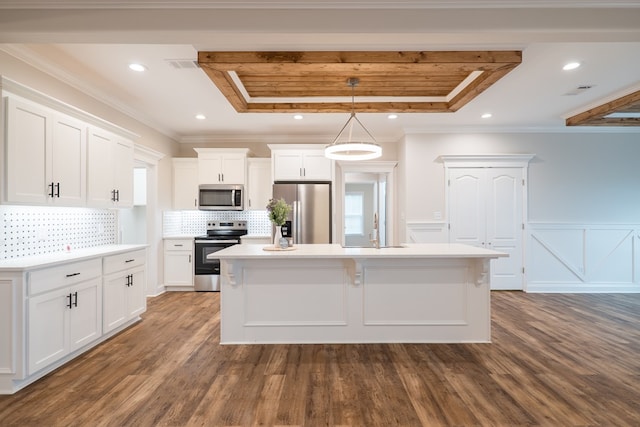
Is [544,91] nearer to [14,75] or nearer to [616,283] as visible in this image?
[616,283]

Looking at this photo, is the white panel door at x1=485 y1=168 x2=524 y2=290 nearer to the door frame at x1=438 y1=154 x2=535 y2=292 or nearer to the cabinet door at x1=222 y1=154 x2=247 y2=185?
the door frame at x1=438 y1=154 x2=535 y2=292

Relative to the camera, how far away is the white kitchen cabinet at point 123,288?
3207 mm

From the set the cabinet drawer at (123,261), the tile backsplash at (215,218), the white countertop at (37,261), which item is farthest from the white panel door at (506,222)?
the white countertop at (37,261)

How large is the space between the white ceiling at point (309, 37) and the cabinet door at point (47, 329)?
191cm

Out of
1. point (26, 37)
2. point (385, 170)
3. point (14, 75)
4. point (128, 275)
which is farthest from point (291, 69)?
point (385, 170)

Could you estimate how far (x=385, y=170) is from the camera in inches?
232

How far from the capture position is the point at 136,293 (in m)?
3.74

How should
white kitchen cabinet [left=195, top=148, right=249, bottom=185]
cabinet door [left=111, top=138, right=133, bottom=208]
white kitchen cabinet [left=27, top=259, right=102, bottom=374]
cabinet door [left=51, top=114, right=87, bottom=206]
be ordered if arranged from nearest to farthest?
white kitchen cabinet [left=27, top=259, right=102, bottom=374], cabinet door [left=51, top=114, right=87, bottom=206], cabinet door [left=111, top=138, right=133, bottom=208], white kitchen cabinet [left=195, top=148, right=249, bottom=185]

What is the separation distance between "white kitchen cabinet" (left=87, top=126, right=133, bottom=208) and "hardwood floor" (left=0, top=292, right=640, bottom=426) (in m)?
1.48

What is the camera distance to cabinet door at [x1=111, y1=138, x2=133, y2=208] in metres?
3.60

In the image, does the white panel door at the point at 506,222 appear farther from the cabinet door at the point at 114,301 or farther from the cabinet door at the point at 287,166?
the cabinet door at the point at 114,301

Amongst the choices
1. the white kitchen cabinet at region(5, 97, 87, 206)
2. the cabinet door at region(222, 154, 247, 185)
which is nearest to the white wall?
the cabinet door at region(222, 154, 247, 185)

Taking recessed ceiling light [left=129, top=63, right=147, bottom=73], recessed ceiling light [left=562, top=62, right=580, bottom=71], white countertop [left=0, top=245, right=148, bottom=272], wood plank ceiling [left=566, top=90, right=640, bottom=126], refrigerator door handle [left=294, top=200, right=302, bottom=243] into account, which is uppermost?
recessed ceiling light [left=562, top=62, right=580, bottom=71]

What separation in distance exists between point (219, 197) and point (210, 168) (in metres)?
0.53
